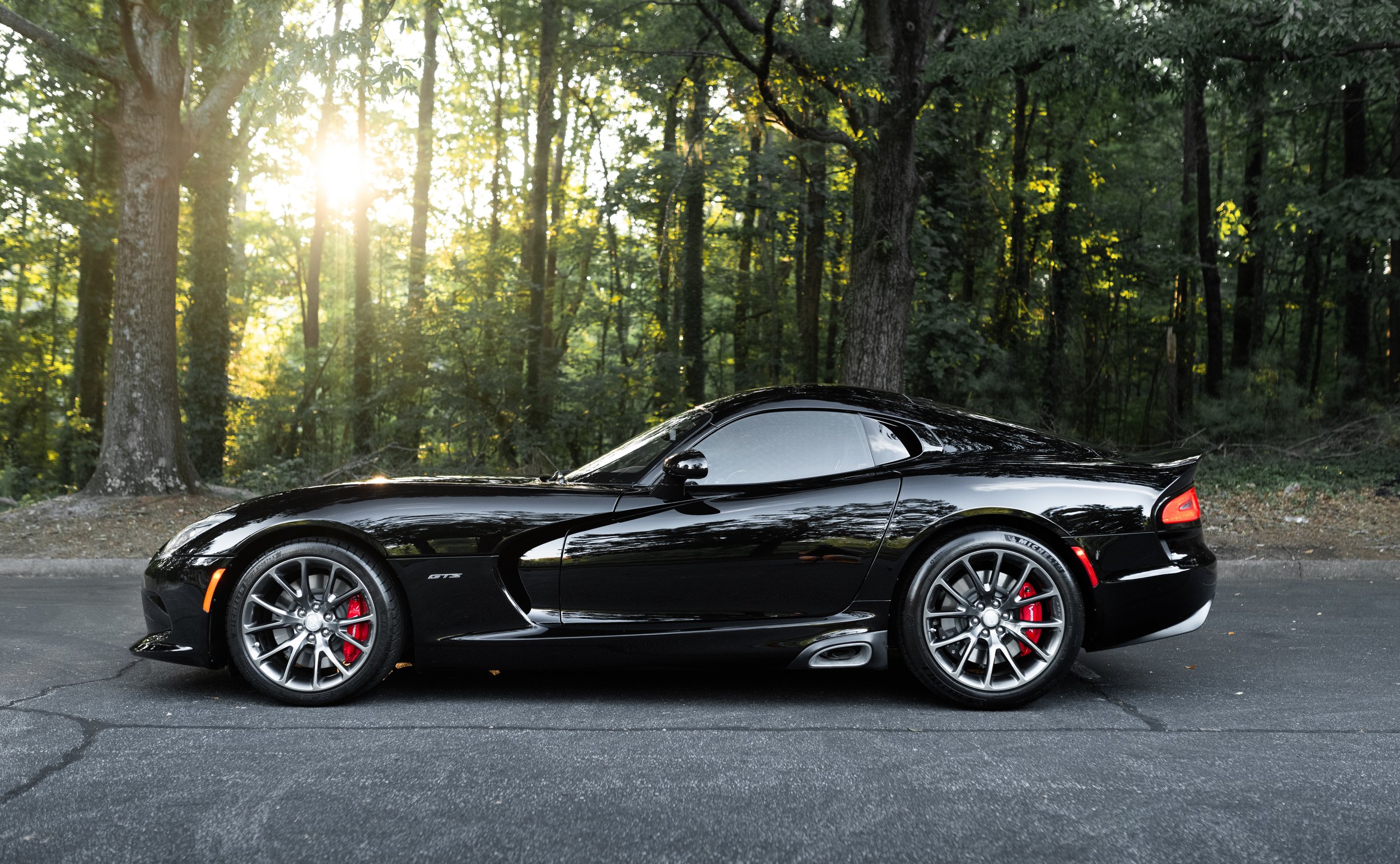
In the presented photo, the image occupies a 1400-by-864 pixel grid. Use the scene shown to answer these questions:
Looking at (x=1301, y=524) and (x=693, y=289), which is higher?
(x=693, y=289)

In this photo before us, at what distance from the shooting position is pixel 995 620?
3.98 metres

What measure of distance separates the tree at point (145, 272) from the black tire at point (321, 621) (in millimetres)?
7916

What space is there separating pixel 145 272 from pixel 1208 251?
1985cm

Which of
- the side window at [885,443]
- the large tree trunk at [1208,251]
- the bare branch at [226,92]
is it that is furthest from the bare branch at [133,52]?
the large tree trunk at [1208,251]

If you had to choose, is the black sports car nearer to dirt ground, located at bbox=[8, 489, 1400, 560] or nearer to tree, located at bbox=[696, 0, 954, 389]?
dirt ground, located at bbox=[8, 489, 1400, 560]

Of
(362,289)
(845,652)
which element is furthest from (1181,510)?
(362,289)

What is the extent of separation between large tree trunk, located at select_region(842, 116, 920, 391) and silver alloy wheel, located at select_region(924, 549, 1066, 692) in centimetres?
558

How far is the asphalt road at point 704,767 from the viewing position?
262 cm

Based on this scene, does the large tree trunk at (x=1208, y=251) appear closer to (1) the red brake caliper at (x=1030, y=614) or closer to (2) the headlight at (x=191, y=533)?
(1) the red brake caliper at (x=1030, y=614)

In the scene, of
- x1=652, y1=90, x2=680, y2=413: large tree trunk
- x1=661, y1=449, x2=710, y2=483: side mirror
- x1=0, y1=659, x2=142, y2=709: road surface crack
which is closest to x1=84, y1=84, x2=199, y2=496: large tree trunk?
x1=652, y1=90, x2=680, y2=413: large tree trunk

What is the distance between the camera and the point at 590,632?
3.90 meters

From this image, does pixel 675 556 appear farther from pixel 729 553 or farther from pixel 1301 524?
pixel 1301 524

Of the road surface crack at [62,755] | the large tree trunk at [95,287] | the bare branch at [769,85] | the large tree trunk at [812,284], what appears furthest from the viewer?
the large tree trunk at [812,284]

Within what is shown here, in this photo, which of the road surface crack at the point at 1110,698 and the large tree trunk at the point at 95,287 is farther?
the large tree trunk at the point at 95,287
